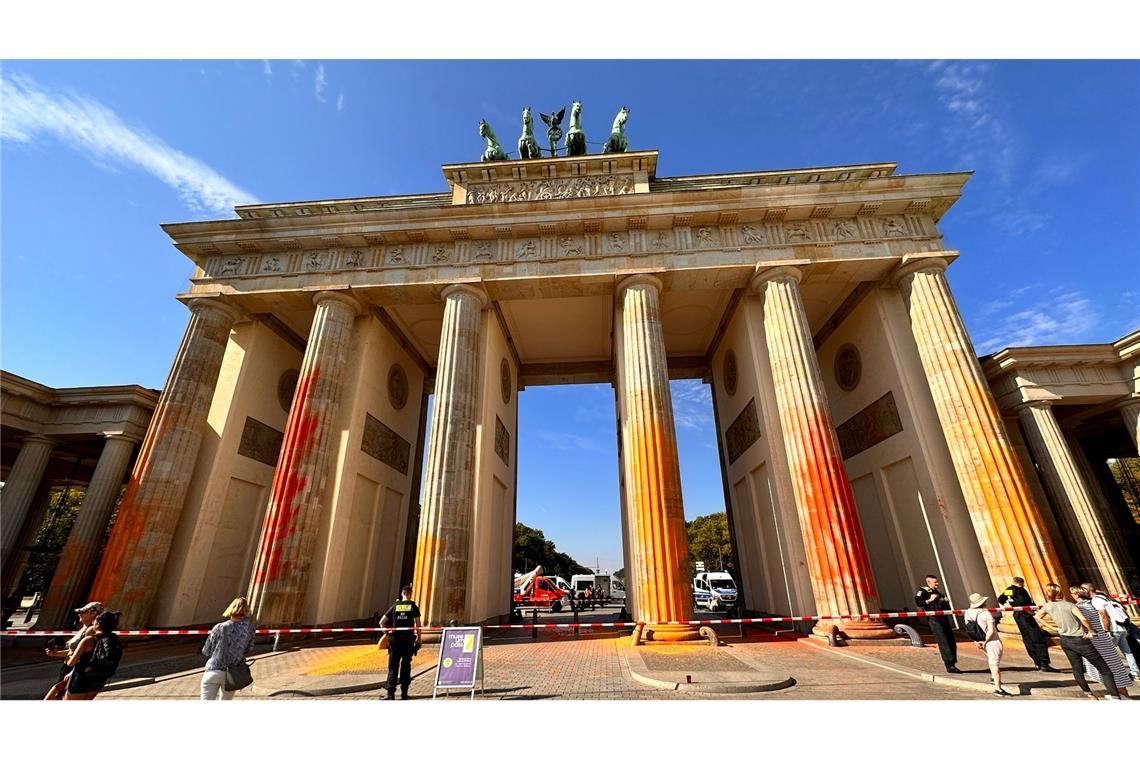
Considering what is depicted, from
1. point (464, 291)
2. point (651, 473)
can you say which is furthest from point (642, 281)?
point (651, 473)

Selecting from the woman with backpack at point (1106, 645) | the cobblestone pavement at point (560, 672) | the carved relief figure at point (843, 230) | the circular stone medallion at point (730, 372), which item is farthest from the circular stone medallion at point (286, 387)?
the woman with backpack at point (1106, 645)

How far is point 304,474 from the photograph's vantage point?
1224 cm

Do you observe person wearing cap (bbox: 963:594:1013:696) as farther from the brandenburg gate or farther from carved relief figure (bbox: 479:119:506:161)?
carved relief figure (bbox: 479:119:506:161)

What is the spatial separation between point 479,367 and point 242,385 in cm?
795

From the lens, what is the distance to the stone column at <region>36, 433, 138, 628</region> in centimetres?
1336

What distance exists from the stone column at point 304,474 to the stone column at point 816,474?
41.4 ft

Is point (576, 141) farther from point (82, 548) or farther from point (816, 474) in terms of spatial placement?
point (82, 548)

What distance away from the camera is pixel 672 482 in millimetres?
11352

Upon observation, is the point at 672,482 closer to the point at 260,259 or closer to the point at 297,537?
the point at 297,537

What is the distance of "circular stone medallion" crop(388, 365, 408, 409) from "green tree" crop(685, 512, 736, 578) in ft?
138

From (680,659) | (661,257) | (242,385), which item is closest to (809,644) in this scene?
(680,659)

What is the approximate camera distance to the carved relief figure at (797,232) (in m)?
14.0

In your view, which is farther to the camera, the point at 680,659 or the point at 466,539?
the point at 466,539

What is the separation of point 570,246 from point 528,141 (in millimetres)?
7332
